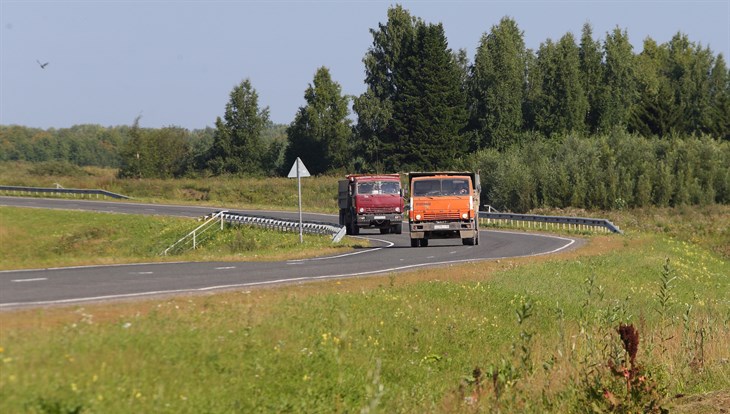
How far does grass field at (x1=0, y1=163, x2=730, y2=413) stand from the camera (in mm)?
9031

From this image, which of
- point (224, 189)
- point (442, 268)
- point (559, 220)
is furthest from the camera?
point (224, 189)

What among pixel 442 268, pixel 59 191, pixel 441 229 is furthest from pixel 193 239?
pixel 59 191

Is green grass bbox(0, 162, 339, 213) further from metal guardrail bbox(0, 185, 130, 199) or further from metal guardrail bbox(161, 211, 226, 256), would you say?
metal guardrail bbox(161, 211, 226, 256)

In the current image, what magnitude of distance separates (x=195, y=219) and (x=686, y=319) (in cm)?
4849

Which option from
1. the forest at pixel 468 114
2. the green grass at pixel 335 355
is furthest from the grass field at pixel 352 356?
the forest at pixel 468 114

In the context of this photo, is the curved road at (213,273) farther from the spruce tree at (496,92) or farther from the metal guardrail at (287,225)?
the spruce tree at (496,92)

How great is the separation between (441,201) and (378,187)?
35.0ft

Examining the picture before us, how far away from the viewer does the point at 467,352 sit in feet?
47.7

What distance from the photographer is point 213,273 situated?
2152cm

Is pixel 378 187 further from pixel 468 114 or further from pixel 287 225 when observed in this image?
pixel 468 114

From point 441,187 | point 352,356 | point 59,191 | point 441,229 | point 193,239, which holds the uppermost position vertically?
point 441,187

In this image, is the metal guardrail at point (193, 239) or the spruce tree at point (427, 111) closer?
the metal guardrail at point (193, 239)

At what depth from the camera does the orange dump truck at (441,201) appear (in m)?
34.6

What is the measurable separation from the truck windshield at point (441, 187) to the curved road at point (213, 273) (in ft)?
6.65
